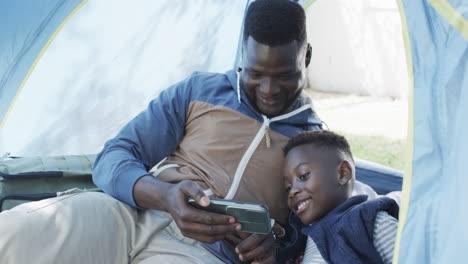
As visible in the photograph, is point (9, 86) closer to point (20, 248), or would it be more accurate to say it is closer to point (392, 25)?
point (20, 248)

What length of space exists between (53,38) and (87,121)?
1.17ft

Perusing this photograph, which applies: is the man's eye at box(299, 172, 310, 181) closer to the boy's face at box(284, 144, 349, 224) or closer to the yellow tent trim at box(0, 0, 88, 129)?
the boy's face at box(284, 144, 349, 224)

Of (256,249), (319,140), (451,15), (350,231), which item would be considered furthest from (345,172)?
(451,15)

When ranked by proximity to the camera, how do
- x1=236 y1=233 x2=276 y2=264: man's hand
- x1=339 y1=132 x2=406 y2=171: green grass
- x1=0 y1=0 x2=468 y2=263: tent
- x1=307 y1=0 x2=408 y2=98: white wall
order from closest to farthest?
x1=0 y1=0 x2=468 y2=263: tent < x1=236 y1=233 x2=276 y2=264: man's hand < x1=339 y1=132 x2=406 y2=171: green grass < x1=307 y1=0 x2=408 y2=98: white wall

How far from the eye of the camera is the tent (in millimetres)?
1232

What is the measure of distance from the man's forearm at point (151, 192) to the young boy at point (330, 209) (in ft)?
1.19

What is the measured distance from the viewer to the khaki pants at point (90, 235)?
1.40 meters

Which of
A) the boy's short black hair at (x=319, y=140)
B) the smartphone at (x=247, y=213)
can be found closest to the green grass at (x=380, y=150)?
the boy's short black hair at (x=319, y=140)

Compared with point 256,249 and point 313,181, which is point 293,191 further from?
point 256,249

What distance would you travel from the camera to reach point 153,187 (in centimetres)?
159

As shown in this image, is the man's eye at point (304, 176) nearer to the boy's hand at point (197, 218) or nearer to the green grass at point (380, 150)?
the boy's hand at point (197, 218)

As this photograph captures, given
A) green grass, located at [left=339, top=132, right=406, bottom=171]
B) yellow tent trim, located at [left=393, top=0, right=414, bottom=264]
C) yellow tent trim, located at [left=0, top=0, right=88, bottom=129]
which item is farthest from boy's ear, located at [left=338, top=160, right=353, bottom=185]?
green grass, located at [left=339, top=132, right=406, bottom=171]

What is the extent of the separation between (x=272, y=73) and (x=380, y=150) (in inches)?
109

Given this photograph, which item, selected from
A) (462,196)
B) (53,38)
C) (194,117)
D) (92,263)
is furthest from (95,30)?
(462,196)
